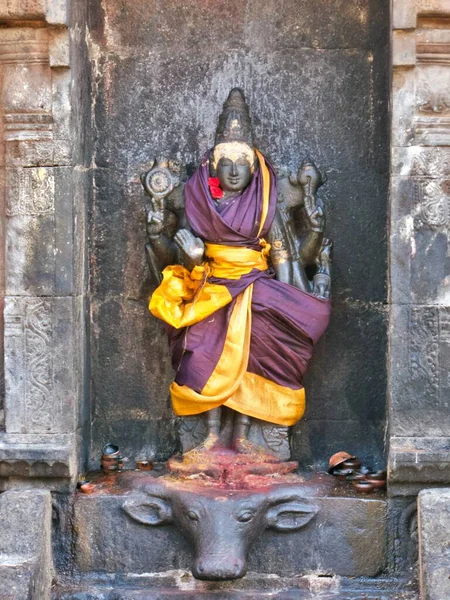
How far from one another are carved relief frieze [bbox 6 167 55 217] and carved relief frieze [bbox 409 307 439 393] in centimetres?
243

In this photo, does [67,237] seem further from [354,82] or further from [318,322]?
[354,82]

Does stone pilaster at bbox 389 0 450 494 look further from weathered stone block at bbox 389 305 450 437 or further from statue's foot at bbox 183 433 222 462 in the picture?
statue's foot at bbox 183 433 222 462

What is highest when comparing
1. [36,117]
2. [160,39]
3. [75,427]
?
[160,39]

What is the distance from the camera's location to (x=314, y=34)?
8336 mm

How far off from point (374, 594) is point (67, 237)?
2959mm

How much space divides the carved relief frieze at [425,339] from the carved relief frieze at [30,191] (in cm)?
243

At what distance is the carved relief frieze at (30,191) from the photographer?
25.8 feet

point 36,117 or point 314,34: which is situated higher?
point 314,34

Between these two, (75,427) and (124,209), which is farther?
(124,209)

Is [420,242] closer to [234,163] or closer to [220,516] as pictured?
[234,163]

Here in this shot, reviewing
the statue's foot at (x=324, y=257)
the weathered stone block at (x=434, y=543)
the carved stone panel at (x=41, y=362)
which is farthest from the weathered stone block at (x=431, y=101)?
the carved stone panel at (x=41, y=362)

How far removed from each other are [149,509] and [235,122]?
2.54 metres

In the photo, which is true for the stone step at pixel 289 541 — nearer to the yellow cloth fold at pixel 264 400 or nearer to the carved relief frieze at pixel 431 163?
the yellow cloth fold at pixel 264 400

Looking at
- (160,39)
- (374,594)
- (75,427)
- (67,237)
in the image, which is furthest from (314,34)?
(374,594)
